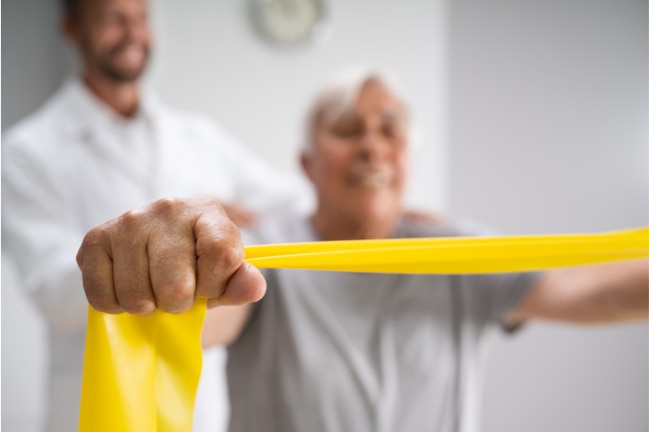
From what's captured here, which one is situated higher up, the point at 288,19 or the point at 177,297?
the point at 288,19

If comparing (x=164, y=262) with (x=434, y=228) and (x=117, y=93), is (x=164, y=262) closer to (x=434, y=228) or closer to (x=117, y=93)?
(x=434, y=228)

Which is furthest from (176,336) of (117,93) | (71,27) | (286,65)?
(286,65)

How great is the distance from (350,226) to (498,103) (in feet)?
5.22

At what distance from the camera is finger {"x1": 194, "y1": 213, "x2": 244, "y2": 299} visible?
44 cm

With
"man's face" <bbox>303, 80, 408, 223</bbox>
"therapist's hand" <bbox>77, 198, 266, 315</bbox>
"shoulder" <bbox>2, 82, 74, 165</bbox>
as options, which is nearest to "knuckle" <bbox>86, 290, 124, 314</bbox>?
"therapist's hand" <bbox>77, 198, 266, 315</bbox>

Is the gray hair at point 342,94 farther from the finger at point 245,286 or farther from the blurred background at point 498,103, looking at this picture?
the blurred background at point 498,103

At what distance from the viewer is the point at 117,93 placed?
1620mm

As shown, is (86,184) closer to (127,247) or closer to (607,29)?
(127,247)

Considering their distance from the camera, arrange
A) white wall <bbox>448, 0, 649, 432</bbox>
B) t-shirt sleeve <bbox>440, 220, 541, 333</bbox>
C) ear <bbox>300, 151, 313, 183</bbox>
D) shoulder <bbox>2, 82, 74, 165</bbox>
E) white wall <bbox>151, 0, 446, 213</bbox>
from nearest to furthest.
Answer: t-shirt sleeve <bbox>440, 220, 541, 333</bbox>, ear <bbox>300, 151, 313, 183</bbox>, shoulder <bbox>2, 82, 74, 165</bbox>, white wall <bbox>151, 0, 446, 213</bbox>, white wall <bbox>448, 0, 649, 432</bbox>

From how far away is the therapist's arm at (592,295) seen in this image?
901 millimetres

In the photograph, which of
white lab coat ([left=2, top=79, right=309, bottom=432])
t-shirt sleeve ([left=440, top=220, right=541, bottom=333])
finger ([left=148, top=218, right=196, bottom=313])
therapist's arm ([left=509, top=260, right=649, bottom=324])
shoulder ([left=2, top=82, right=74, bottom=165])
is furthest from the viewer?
shoulder ([left=2, top=82, right=74, bottom=165])

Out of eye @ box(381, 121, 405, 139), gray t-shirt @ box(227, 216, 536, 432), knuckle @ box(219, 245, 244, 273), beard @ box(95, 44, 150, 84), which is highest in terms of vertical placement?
beard @ box(95, 44, 150, 84)

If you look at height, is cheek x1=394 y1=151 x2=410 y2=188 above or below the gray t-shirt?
above

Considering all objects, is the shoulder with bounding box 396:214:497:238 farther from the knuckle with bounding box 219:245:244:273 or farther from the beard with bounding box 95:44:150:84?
the beard with bounding box 95:44:150:84
